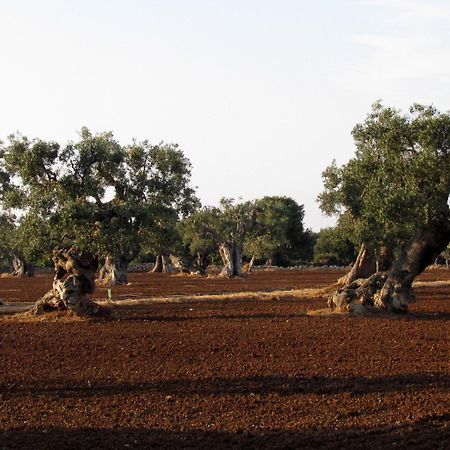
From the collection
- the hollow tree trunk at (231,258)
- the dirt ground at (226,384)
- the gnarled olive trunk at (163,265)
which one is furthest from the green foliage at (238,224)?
the dirt ground at (226,384)

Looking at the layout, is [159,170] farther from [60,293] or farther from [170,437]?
[170,437]

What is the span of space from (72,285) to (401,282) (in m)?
14.0

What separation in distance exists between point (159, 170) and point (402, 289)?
473 inches

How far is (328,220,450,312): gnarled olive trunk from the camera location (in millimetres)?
31469

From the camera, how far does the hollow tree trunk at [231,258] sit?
3376 inches

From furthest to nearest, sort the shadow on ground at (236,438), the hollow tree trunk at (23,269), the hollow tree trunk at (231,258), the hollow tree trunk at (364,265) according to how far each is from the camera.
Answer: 1. the hollow tree trunk at (23,269)
2. the hollow tree trunk at (231,258)
3. the hollow tree trunk at (364,265)
4. the shadow on ground at (236,438)

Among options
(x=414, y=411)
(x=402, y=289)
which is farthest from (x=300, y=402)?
(x=402, y=289)

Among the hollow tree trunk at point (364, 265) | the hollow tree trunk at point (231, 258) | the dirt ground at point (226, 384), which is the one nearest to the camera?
the dirt ground at point (226, 384)

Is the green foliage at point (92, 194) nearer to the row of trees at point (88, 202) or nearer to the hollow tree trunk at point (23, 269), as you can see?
the row of trees at point (88, 202)

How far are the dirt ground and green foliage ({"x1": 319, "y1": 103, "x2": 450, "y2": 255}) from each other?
428 centimetres

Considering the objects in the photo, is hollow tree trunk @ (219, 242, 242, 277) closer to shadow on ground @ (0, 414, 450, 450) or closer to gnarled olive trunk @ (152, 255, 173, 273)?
gnarled olive trunk @ (152, 255, 173, 273)

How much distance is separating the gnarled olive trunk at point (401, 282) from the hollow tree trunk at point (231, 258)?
175 feet

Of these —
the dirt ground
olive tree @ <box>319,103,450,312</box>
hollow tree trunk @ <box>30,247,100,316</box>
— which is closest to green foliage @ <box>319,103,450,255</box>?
olive tree @ <box>319,103,450,312</box>

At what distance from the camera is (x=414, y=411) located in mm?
13719
